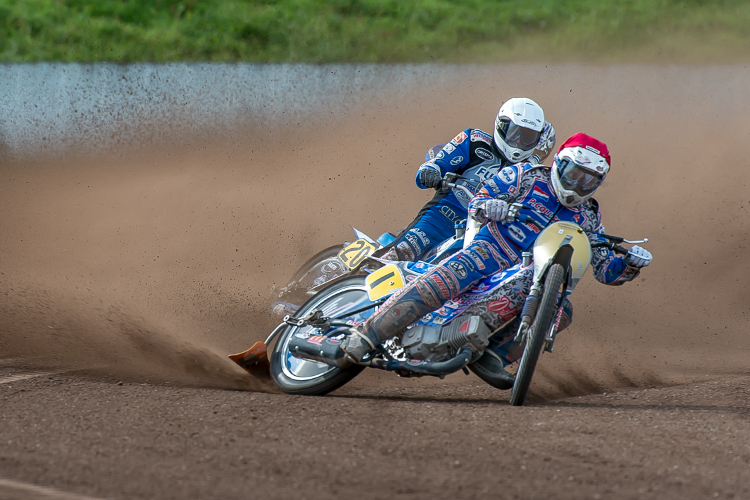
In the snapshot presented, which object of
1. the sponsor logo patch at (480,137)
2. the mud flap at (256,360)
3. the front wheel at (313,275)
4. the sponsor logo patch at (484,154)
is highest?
the sponsor logo patch at (480,137)

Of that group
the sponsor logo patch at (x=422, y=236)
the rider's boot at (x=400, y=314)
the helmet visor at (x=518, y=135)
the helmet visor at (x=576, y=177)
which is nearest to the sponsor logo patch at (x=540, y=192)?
the helmet visor at (x=576, y=177)

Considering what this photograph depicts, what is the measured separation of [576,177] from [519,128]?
3.61ft

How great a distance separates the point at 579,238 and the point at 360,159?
719cm

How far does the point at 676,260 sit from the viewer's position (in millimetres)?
9195

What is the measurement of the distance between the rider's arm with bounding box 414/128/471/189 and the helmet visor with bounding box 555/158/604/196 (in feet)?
4.33

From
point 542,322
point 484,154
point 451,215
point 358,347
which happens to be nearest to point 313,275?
point 451,215

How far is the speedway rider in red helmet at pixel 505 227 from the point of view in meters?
4.82

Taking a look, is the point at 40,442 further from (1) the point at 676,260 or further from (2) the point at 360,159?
(2) the point at 360,159

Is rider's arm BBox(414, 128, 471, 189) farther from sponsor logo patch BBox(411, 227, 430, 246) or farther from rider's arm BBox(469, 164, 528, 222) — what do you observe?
rider's arm BBox(469, 164, 528, 222)

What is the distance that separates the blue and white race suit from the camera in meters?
6.03

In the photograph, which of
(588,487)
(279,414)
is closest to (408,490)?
(588,487)

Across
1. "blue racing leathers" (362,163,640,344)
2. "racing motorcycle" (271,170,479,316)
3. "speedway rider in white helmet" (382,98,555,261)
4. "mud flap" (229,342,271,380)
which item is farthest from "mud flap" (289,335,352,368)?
"speedway rider in white helmet" (382,98,555,261)

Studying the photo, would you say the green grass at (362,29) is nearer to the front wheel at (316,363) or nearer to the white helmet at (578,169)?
the front wheel at (316,363)

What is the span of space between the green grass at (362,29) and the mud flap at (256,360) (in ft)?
38.8
